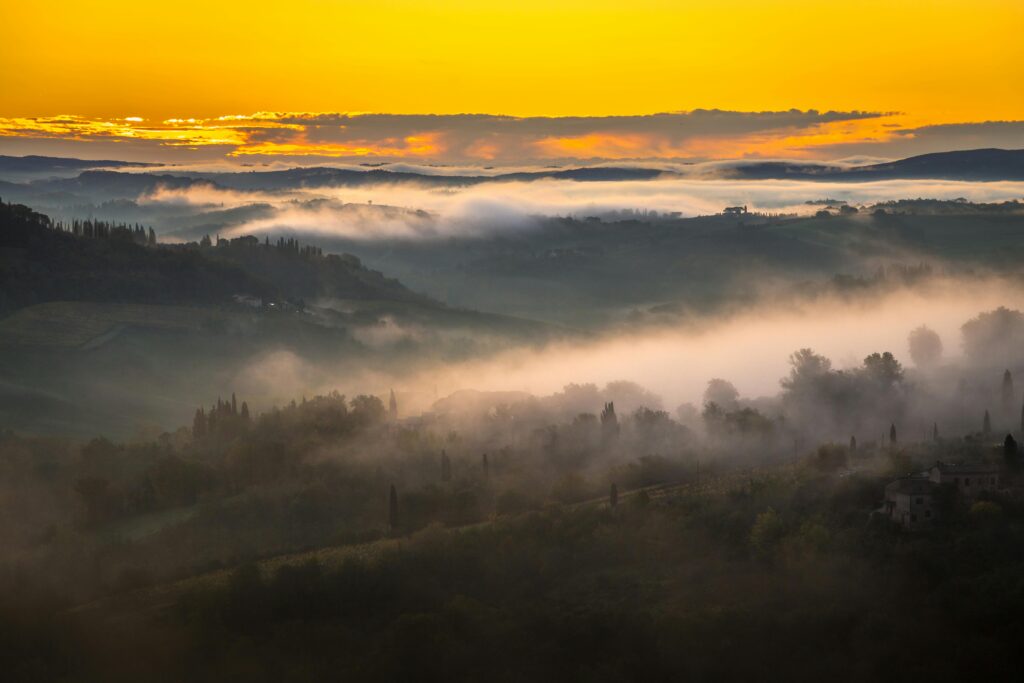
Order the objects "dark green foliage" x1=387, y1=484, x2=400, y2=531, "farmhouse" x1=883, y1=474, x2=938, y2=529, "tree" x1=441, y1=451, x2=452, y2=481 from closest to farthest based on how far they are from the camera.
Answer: "farmhouse" x1=883, y1=474, x2=938, y2=529, "dark green foliage" x1=387, y1=484, x2=400, y2=531, "tree" x1=441, y1=451, x2=452, y2=481

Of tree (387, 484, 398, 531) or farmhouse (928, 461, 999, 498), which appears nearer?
farmhouse (928, 461, 999, 498)

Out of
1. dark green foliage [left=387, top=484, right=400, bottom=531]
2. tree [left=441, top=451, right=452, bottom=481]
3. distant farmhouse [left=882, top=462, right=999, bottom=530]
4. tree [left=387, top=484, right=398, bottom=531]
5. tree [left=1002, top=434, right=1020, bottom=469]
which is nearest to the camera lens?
distant farmhouse [left=882, top=462, right=999, bottom=530]

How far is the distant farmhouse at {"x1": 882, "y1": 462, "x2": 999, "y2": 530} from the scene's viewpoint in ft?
407

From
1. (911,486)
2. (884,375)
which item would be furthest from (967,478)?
(884,375)

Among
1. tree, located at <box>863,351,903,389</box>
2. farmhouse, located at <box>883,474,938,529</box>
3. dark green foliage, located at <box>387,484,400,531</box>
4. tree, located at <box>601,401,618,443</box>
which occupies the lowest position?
Answer: dark green foliage, located at <box>387,484,400,531</box>

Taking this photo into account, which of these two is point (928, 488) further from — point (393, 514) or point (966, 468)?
point (393, 514)

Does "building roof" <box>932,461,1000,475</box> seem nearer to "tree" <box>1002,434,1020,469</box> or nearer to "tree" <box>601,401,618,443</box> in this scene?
"tree" <box>1002,434,1020,469</box>

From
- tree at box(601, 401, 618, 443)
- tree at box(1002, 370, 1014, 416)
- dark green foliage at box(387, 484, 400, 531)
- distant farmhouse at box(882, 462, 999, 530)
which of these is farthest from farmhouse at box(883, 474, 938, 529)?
tree at box(601, 401, 618, 443)

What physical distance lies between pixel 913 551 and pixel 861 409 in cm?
6555

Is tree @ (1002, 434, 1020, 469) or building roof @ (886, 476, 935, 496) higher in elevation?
tree @ (1002, 434, 1020, 469)

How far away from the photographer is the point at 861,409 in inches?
7269

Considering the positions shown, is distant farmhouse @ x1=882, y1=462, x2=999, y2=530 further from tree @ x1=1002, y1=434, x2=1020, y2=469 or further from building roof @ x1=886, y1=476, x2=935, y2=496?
tree @ x1=1002, y1=434, x2=1020, y2=469

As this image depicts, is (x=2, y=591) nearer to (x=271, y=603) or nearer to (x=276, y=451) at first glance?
(x=271, y=603)

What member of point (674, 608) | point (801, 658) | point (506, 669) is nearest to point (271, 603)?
point (506, 669)
